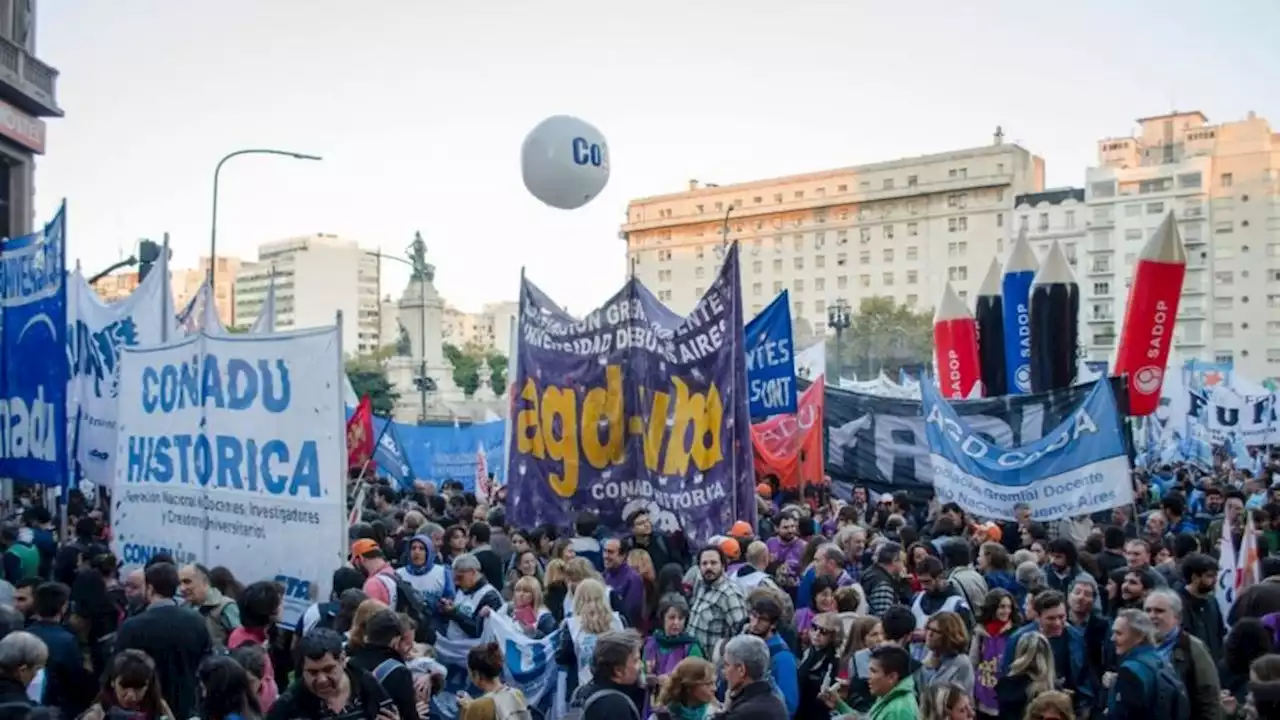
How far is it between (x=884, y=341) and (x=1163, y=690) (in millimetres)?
87544

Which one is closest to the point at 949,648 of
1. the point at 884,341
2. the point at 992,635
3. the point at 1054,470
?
the point at 992,635

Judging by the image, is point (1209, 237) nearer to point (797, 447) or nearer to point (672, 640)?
point (797, 447)

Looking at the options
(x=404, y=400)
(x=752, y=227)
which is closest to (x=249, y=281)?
(x=752, y=227)

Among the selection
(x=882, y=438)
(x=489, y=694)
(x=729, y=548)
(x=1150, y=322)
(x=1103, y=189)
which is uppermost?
(x=1103, y=189)

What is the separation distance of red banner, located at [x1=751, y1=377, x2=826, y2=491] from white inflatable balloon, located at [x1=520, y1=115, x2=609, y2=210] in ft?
14.5

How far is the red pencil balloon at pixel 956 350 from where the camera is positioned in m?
23.6

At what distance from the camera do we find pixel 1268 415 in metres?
25.7

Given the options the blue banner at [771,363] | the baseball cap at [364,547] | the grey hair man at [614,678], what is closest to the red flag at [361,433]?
the blue banner at [771,363]

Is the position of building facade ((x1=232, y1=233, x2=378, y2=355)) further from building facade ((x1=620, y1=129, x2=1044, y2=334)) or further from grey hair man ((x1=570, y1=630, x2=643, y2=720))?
grey hair man ((x1=570, y1=630, x2=643, y2=720))

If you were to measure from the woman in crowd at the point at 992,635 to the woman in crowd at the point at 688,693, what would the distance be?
6.11 ft

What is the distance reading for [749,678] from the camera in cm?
555

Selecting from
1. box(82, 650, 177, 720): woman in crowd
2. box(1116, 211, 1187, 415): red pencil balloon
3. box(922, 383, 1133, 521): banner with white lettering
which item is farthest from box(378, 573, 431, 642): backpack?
box(1116, 211, 1187, 415): red pencil balloon

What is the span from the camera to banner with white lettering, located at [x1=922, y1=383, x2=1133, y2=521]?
1183 centimetres

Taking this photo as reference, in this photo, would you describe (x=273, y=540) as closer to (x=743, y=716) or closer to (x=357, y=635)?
(x=357, y=635)
